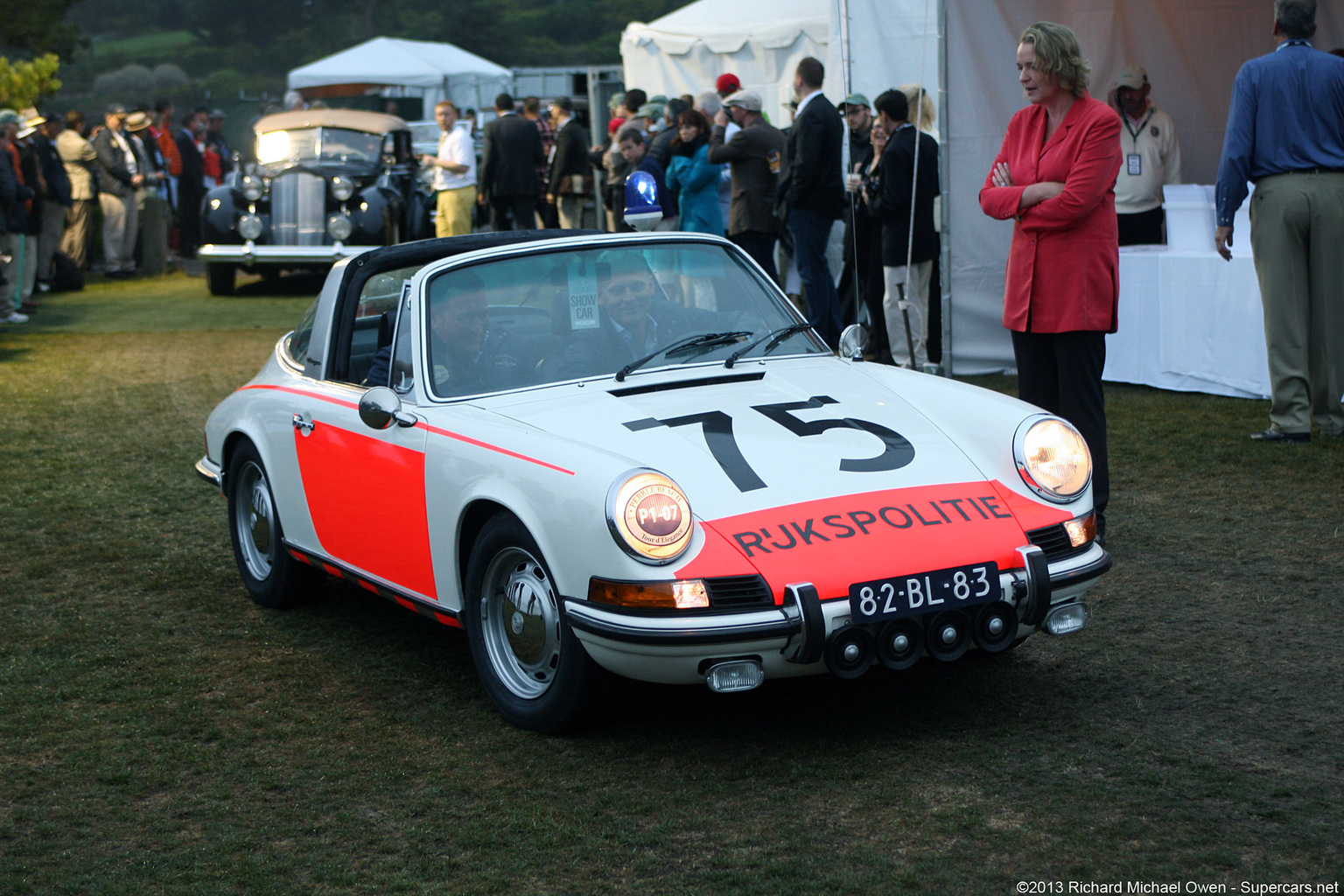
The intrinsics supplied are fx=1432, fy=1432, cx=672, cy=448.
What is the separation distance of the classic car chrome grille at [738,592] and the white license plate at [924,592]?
21cm

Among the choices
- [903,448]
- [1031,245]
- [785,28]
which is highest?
[785,28]

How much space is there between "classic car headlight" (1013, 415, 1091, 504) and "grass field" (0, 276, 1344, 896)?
587 mm

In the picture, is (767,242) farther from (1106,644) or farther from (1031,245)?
(1106,644)

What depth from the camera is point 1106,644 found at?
435 centimetres

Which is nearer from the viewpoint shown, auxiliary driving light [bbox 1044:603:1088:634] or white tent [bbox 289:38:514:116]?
auxiliary driving light [bbox 1044:603:1088:634]

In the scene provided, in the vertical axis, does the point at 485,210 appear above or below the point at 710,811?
above

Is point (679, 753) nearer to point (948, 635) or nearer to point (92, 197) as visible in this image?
point (948, 635)

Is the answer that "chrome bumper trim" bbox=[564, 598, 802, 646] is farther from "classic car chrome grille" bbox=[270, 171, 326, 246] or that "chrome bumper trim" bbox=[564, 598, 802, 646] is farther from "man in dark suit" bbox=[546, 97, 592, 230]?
"classic car chrome grille" bbox=[270, 171, 326, 246]

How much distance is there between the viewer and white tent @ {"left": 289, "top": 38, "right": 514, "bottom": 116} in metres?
35.3

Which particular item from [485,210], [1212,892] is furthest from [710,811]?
[485,210]

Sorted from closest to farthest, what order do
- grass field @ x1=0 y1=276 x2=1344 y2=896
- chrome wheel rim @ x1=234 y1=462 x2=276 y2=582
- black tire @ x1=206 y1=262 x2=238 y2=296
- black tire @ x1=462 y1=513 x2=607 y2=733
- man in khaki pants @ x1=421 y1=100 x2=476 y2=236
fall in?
grass field @ x1=0 y1=276 x2=1344 y2=896 → black tire @ x1=462 y1=513 x2=607 y2=733 → chrome wheel rim @ x1=234 y1=462 x2=276 y2=582 → man in khaki pants @ x1=421 y1=100 x2=476 y2=236 → black tire @ x1=206 y1=262 x2=238 y2=296

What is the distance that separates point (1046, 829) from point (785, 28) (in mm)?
15204

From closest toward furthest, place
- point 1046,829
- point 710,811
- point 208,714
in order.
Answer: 1. point 1046,829
2. point 710,811
3. point 208,714

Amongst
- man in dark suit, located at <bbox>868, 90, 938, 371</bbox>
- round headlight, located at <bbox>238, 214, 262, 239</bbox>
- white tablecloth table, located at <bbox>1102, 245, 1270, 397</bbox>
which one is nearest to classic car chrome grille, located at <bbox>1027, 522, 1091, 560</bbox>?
white tablecloth table, located at <bbox>1102, 245, 1270, 397</bbox>
